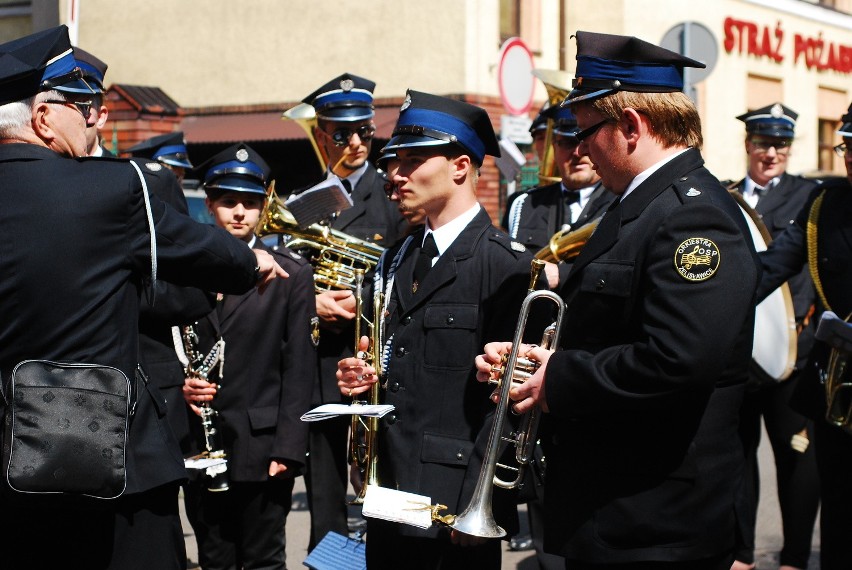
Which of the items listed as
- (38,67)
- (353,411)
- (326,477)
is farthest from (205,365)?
(38,67)

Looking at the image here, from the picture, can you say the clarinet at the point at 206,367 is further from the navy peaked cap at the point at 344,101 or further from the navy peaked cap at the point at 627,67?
the navy peaked cap at the point at 627,67

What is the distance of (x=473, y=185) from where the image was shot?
4.59 meters

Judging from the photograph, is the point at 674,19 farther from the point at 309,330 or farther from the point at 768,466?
the point at 309,330

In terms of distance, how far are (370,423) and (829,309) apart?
230 centimetres

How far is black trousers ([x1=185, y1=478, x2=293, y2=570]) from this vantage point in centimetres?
575

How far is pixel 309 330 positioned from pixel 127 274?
7.48 feet

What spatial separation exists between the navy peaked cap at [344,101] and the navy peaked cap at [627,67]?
332 cm

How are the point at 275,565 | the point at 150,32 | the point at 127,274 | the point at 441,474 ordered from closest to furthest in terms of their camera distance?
the point at 127,274 → the point at 441,474 → the point at 275,565 → the point at 150,32

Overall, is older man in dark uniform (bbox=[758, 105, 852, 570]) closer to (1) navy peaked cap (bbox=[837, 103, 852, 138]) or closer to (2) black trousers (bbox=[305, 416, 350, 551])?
(1) navy peaked cap (bbox=[837, 103, 852, 138])

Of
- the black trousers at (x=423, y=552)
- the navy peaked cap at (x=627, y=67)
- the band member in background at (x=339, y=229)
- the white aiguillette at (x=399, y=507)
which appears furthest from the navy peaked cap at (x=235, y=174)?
the navy peaked cap at (x=627, y=67)

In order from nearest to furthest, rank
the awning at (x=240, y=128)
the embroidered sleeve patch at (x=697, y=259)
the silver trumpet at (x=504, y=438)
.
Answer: the embroidered sleeve patch at (x=697, y=259) → the silver trumpet at (x=504, y=438) → the awning at (x=240, y=128)

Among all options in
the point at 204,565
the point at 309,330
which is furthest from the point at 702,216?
the point at 204,565

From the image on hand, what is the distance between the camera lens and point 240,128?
2019 centimetres

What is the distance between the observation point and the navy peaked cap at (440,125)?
4480 mm
